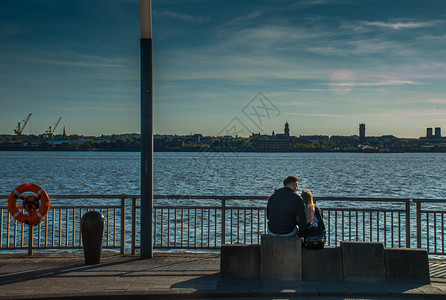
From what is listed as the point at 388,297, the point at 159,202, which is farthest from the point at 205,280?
the point at 159,202

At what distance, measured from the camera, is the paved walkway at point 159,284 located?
721 centimetres

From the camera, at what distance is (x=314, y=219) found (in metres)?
8.16

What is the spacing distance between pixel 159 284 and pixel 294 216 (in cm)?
241

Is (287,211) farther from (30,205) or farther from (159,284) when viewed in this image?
(30,205)

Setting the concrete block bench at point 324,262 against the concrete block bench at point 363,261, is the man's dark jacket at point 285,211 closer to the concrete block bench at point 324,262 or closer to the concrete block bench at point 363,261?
the concrete block bench at point 324,262

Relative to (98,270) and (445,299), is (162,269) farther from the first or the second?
(445,299)

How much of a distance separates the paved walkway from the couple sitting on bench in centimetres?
76

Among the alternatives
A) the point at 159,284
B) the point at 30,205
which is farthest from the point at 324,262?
the point at 30,205

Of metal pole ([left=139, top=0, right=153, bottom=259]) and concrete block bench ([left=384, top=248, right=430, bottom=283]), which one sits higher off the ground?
metal pole ([left=139, top=0, right=153, bottom=259])

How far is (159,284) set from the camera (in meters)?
7.65

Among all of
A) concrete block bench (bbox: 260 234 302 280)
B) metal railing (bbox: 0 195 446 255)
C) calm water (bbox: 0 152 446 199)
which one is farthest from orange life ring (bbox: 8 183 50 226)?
calm water (bbox: 0 152 446 199)

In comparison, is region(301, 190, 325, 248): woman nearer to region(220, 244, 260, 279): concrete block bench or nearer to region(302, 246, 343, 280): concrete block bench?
region(302, 246, 343, 280): concrete block bench

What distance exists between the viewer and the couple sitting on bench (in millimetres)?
7930

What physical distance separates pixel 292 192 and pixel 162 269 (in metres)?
2.72
